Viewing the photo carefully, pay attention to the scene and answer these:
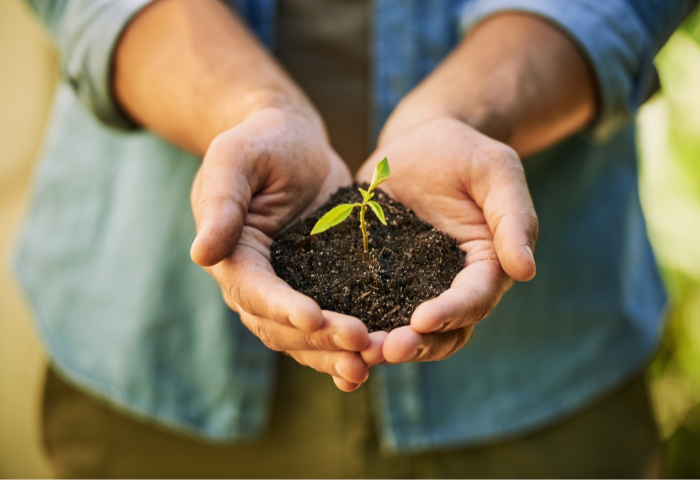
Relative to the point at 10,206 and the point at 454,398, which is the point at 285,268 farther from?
the point at 10,206

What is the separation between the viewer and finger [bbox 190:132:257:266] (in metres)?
0.82

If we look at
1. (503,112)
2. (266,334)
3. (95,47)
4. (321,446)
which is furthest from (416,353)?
(95,47)

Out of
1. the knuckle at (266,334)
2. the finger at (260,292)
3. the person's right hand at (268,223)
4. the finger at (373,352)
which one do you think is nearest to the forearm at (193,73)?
the person's right hand at (268,223)

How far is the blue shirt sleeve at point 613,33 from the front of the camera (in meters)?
1.38

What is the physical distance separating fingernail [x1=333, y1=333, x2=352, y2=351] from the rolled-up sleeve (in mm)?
1077

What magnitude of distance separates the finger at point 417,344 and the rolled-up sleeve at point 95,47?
113 cm

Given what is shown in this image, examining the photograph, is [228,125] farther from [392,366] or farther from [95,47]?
[392,366]

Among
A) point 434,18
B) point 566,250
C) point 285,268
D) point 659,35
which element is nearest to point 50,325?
point 285,268

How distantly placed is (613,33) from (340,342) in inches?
48.9

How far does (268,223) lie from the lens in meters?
1.07

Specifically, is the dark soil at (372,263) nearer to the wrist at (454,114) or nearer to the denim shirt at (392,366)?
the wrist at (454,114)

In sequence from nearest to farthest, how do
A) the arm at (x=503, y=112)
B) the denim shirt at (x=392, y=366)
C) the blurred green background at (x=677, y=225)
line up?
the arm at (x=503, y=112)
the denim shirt at (x=392, y=366)
the blurred green background at (x=677, y=225)

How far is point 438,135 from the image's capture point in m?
1.14

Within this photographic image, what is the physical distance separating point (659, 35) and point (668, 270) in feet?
5.10
